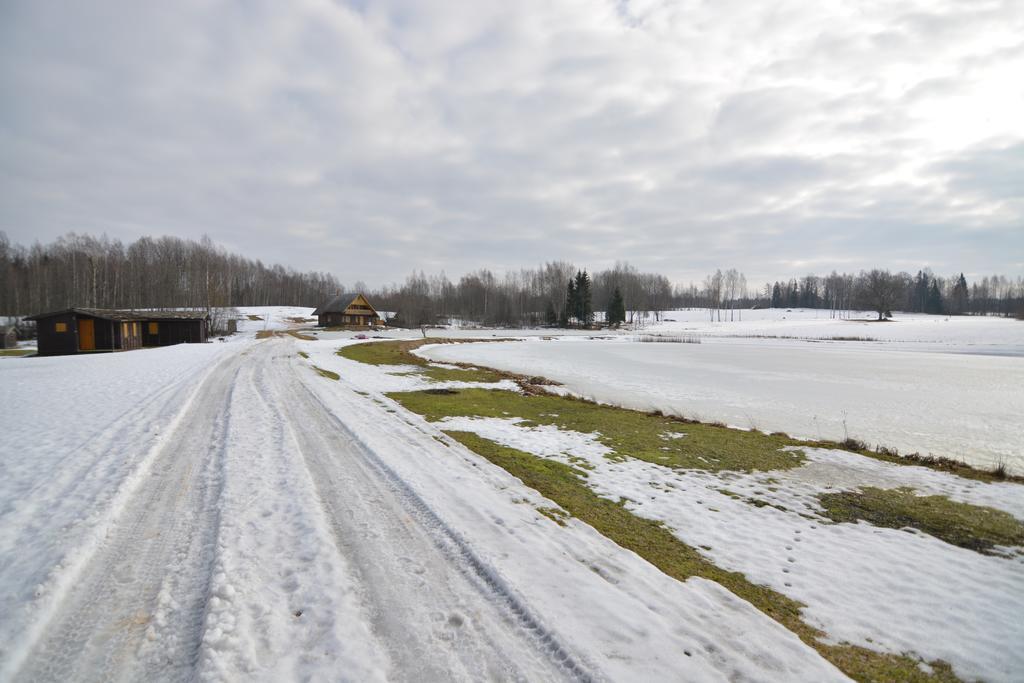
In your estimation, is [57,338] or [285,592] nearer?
[285,592]

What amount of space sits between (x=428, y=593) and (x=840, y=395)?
18622 mm

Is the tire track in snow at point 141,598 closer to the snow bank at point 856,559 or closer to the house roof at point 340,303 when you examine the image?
the snow bank at point 856,559

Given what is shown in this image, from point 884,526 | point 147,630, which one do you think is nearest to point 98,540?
point 147,630

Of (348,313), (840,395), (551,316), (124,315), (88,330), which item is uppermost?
(348,313)

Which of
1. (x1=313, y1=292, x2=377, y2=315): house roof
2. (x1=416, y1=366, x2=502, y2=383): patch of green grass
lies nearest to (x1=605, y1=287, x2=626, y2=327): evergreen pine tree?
(x1=313, y1=292, x2=377, y2=315): house roof

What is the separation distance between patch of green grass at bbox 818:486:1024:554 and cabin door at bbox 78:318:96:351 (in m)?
42.8

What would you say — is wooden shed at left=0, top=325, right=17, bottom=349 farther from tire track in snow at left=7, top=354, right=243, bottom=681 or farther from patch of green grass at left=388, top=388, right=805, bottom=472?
tire track in snow at left=7, top=354, right=243, bottom=681

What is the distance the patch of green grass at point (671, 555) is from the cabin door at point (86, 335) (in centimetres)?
3729

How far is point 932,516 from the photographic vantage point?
20.2 feet

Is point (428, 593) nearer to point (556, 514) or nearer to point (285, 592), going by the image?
point (285, 592)

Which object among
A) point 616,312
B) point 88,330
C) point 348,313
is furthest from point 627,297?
point 88,330

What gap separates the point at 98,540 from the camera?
4.53 meters

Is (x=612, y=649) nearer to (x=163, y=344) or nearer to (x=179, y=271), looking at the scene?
(x=163, y=344)

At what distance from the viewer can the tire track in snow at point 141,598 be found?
2932 millimetres
